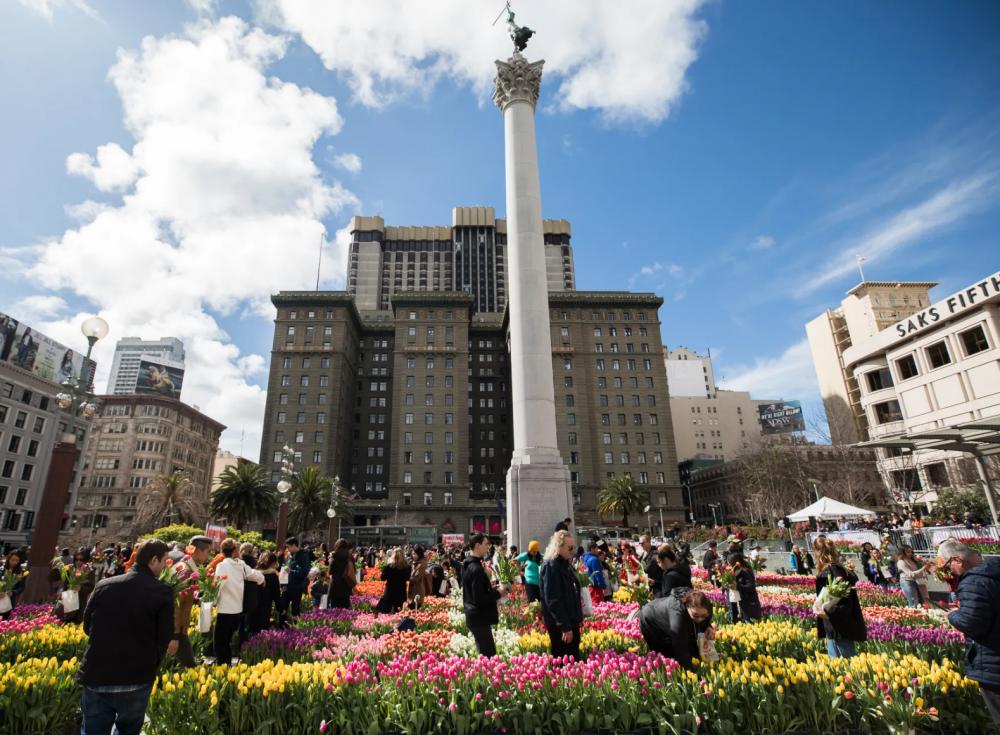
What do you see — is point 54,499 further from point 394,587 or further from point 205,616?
point 394,587

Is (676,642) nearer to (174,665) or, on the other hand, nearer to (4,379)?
(174,665)

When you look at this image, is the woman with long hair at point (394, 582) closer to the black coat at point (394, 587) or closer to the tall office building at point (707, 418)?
the black coat at point (394, 587)

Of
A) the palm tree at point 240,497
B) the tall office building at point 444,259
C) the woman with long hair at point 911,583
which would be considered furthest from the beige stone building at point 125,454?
the woman with long hair at point 911,583

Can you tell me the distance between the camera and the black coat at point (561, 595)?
24.1ft

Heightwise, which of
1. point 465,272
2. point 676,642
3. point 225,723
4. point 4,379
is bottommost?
point 225,723

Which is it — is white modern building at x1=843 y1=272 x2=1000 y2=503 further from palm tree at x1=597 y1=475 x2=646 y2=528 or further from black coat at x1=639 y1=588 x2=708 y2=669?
black coat at x1=639 y1=588 x2=708 y2=669

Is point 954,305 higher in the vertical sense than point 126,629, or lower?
higher

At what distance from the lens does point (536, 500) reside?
75.7 ft

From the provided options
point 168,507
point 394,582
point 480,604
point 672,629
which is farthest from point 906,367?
point 168,507

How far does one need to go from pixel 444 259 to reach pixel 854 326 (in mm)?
93094

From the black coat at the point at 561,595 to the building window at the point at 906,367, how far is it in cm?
6585

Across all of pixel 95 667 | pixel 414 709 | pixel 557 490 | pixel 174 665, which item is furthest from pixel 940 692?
pixel 557 490

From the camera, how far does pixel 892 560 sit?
20.2 metres

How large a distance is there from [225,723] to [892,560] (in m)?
23.0
